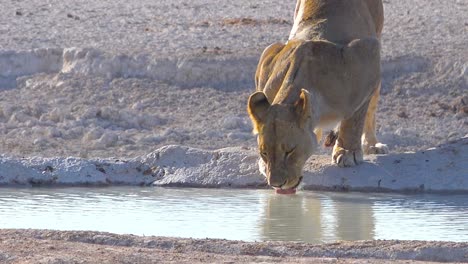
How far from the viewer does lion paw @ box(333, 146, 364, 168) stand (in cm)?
1004

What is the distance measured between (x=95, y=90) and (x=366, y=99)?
4.17m

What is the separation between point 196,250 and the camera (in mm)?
6797

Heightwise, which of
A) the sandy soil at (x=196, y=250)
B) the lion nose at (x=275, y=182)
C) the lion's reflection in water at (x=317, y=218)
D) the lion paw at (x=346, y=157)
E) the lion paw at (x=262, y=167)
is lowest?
the sandy soil at (x=196, y=250)

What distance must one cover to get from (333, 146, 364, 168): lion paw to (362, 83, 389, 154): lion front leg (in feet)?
2.47

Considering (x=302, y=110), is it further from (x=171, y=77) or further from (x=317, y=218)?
(x=171, y=77)

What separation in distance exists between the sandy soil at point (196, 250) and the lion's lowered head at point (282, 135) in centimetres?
192

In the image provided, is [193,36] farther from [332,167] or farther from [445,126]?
[332,167]

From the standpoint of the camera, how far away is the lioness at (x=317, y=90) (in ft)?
29.0

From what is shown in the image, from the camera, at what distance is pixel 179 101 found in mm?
13461

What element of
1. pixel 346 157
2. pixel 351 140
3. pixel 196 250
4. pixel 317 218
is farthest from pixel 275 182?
pixel 196 250

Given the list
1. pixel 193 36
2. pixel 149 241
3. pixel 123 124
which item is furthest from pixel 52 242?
pixel 193 36

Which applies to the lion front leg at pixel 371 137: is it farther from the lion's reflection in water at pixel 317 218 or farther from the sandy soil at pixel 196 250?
the sandy soil at pixel 196 250

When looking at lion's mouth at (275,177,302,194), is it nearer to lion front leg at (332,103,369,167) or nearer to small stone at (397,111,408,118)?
lion front leg at (332,103,369,167)

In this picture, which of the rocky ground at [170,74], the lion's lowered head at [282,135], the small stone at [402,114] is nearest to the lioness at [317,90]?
the lion's lowered head at [282,135]
